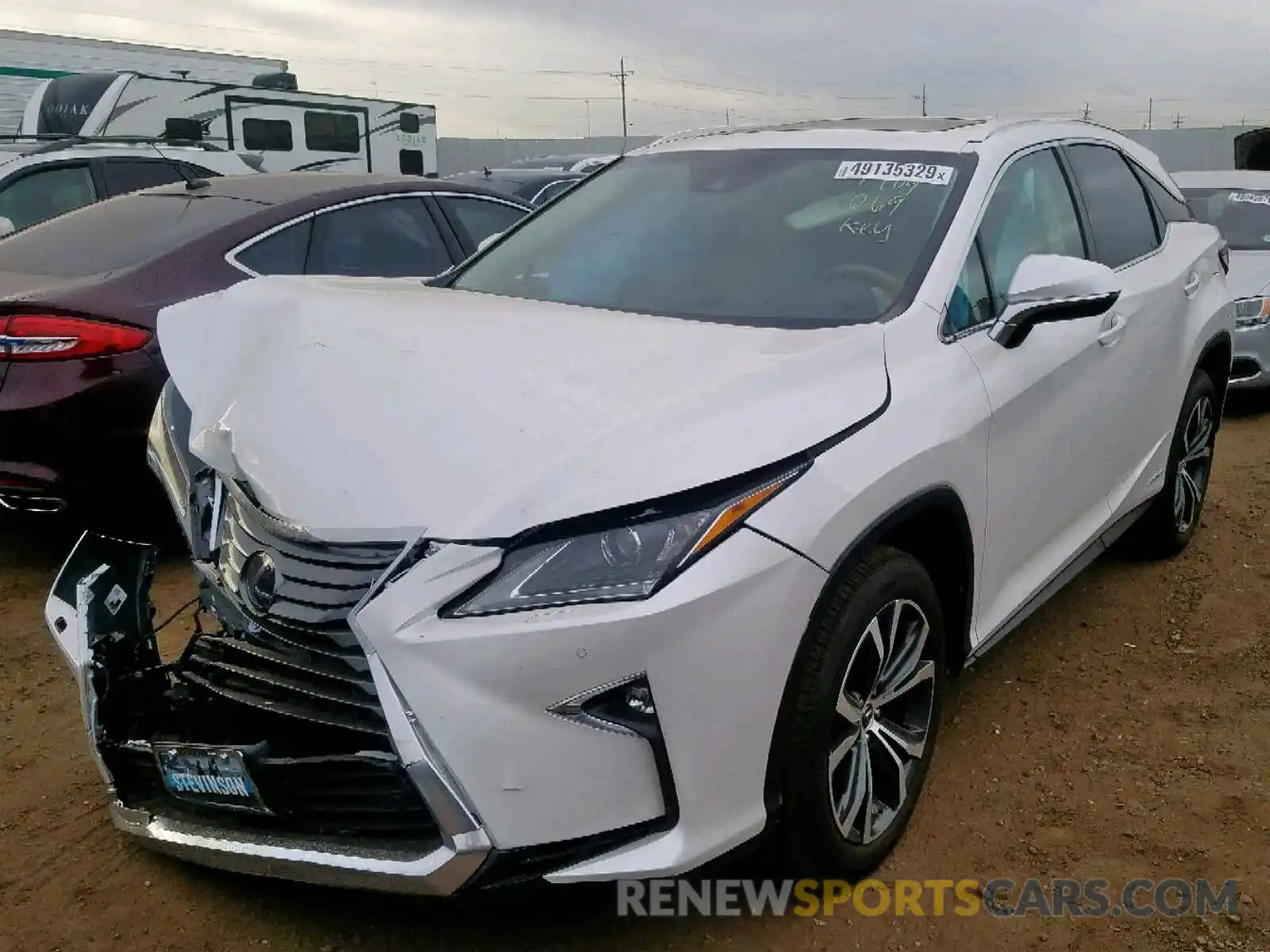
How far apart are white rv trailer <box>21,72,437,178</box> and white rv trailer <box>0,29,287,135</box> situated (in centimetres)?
145

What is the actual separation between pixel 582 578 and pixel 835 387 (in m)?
0.77

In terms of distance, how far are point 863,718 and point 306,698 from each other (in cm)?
119

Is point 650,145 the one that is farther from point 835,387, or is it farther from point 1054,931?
point 1054,931

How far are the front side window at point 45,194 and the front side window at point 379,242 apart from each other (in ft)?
12.0

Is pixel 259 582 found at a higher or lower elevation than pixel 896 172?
lower

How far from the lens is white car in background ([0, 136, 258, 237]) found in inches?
317

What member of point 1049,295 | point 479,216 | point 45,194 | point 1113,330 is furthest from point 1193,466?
point 45,194

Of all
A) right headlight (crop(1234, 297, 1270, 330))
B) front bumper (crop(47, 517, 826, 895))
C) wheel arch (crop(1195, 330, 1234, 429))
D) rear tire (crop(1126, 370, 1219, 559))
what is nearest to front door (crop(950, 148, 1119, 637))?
rear tire (crop(1126, 370, 1219, 559))

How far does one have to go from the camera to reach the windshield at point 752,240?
2.96 m

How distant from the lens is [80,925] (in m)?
2.49

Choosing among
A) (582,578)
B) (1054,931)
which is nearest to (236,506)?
(582,578)

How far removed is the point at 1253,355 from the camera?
25.4 feet

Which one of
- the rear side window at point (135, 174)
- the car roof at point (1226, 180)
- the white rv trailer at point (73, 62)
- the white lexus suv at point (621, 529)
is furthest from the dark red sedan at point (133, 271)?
the white rv trailer at point (73, 62)

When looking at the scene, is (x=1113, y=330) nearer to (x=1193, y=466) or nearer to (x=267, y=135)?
(x=1193, y=466)
